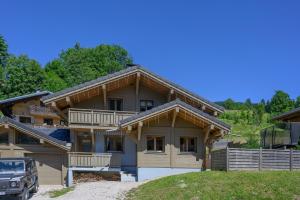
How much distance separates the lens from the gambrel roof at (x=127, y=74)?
29578 mm

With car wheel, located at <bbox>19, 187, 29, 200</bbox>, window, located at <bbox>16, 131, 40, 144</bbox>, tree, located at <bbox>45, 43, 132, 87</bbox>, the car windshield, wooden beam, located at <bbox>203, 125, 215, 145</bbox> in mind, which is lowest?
car wheel, located at <bbox>19, 187, 29, 200</bbox>

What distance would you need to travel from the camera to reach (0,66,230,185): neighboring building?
28125 mm

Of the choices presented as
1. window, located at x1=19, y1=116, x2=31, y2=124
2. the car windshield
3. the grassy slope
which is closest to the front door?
the car windshield

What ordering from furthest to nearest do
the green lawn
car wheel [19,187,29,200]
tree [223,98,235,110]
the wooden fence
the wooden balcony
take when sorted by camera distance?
1. tree [223,98,235,110]
2. the wooden balcony
3. the wooden fence
4. car wheel [19,187,29,200]
5. the green lawn

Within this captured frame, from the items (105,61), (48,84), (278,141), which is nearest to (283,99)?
(105,61)

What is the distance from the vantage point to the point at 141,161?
28109mm

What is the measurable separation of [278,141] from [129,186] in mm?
12165

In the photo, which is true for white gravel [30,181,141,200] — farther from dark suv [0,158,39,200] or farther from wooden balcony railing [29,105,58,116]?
wooden balcony railing [29,105,58,116]

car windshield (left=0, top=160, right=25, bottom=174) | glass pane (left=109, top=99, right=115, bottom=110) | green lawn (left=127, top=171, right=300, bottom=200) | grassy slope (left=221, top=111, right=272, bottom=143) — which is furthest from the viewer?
grassy slope (left=221, top=111, right=272, bottom=143)

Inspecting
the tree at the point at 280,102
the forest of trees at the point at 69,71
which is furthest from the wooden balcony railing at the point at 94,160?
the tree at the point at 280,102

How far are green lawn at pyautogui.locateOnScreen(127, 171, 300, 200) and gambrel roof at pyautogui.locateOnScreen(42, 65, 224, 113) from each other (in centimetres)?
885

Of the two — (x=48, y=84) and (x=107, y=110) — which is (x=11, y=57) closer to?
(x=48, y=84)

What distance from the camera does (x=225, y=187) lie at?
20344mm

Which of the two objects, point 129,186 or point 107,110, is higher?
point 107,110
